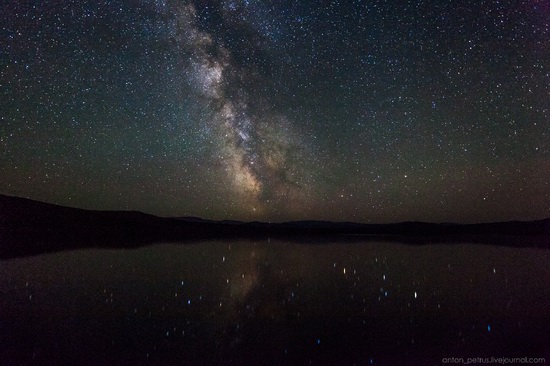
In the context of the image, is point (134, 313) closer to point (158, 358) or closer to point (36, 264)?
point (158, 358)

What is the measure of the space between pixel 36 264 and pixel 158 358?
14.2 meters

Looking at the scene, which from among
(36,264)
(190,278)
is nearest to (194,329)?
(190,278)

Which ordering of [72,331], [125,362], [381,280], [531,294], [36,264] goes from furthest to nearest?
[36,264] → [381,280] → [531,294] → [72,331] → [125,362]

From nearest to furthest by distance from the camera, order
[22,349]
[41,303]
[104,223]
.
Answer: [22,349] < [41,303] < [104,223]

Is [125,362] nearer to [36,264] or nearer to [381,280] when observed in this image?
[381,280]

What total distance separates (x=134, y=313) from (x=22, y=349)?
2.81m

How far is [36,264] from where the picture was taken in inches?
708

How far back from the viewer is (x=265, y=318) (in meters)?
8.88

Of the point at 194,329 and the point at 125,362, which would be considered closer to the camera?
the point at 125,362

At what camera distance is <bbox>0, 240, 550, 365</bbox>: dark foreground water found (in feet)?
21.5

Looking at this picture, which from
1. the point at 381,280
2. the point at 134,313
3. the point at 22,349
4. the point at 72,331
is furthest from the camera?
the point at 381,280

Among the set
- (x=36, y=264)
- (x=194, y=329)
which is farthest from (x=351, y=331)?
(x=36, y=264)

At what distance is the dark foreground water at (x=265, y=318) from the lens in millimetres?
6563

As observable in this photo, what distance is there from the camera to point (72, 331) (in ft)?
25.3
